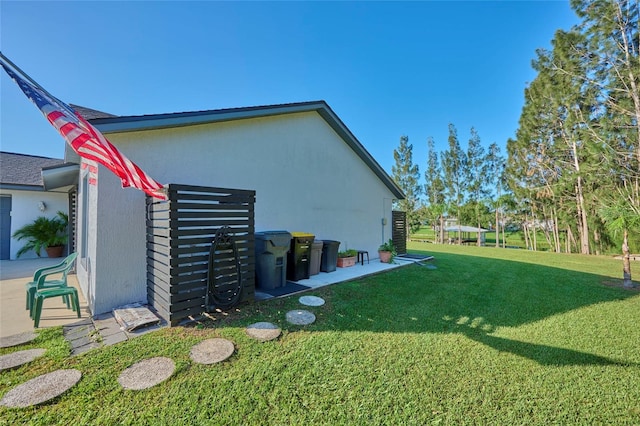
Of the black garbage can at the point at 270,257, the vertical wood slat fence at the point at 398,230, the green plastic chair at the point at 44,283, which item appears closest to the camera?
the green plastic chair at the point at 44,283

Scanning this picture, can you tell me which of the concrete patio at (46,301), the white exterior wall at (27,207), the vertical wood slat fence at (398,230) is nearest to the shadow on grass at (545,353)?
the concrete patio at (46,301)

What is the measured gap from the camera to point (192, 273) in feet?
13.7

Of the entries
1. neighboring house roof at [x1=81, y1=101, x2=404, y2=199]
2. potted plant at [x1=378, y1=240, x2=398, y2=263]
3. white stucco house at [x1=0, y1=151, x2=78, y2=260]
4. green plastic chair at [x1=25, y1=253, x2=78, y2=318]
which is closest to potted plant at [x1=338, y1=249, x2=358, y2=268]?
potted plant at [x1=378, y1=240, x2=398, y2=263]

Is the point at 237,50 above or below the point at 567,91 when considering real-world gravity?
below

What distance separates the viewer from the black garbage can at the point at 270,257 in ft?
18.6

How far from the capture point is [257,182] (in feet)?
22.1

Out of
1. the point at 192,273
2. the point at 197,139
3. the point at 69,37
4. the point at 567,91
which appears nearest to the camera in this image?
the point at 192,273

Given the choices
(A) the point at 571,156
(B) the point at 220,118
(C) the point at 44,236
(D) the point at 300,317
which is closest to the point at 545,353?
(D) the point at 300,317

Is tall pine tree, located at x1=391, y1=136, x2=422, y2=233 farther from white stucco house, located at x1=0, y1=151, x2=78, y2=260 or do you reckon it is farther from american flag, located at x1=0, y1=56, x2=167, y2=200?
american flag, located at x1=0, y1=56, x2=167, y2=200

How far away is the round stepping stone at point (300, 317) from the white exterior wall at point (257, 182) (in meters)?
2.85

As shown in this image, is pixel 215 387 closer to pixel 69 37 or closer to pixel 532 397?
pixel 532 397

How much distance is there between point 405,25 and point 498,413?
43.3ft

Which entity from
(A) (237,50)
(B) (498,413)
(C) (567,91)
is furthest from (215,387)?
(C) (567,91)

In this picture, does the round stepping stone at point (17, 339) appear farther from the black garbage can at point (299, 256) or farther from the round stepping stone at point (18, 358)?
the black garbage can at point (299, 256)
